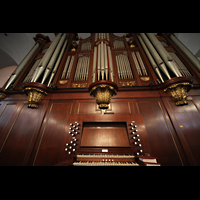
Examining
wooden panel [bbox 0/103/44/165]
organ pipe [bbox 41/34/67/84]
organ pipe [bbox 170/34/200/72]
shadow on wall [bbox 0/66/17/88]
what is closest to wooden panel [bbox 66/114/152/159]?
wooden panel [bbox 0/103/44/165]

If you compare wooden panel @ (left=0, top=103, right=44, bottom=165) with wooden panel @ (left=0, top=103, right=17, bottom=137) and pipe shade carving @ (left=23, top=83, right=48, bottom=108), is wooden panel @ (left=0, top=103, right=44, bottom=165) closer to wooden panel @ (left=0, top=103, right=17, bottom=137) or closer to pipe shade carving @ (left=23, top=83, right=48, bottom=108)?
wooden panel @ (left=0, top=103, right=17, bottom=137)

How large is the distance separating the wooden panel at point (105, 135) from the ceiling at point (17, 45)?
275 inches

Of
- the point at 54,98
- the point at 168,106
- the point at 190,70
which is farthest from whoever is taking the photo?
the point at 190,70

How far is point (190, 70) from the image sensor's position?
3840 mm

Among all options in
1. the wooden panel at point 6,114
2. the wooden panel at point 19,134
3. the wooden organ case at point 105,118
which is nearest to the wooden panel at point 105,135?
the wooden organ case at point 105,118

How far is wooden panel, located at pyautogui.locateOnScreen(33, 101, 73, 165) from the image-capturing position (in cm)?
258

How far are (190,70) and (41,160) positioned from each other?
19.6ft

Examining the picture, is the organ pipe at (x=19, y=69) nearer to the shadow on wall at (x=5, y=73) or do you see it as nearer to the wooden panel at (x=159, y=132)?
the shadow on wall at (x=5, y=73)

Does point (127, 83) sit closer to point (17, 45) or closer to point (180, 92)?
point (180, 92)

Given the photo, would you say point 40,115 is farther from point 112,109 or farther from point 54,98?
point 112,109

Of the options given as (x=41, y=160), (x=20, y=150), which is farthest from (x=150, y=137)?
(x=20, y=150)

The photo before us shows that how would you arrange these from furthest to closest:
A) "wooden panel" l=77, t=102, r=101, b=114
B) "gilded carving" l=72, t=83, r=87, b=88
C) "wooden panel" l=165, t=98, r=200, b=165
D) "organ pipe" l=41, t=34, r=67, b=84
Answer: "gilded carving" l=72, t=83, r=87, b=88 → "organ pipe" l=41, t=34, r=67, b=84 → "wooden panel" l=77, t=102, r=101, b=114 → "wooden panel" l=165, t=98, r=200, b=165

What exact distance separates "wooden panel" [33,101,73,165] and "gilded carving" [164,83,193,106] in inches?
132

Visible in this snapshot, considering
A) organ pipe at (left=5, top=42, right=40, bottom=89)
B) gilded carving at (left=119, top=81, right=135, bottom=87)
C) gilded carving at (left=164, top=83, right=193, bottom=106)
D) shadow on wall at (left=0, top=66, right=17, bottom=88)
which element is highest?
shadow on wall at (left=0, top=66, right=17, bottom=88)
